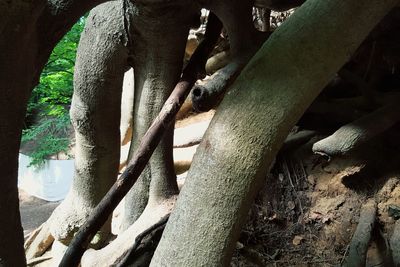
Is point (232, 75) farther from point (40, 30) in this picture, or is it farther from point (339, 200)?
point (339, 200)

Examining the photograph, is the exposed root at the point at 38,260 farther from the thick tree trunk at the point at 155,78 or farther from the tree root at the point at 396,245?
the tree root at the point at 396,245

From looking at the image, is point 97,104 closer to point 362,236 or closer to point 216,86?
point 216,86

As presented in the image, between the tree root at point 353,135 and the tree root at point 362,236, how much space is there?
20cm

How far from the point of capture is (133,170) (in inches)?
37.7

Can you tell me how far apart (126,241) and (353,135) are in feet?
1.92

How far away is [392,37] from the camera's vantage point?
1218 millimetres

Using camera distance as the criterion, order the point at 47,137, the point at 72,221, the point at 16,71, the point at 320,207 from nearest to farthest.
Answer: the point at 16,71 < the point at 320,207 < the point at 72,221 < the point at 47,137

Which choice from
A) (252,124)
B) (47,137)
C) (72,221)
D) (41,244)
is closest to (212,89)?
(252,124)

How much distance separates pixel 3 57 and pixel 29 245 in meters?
1.42

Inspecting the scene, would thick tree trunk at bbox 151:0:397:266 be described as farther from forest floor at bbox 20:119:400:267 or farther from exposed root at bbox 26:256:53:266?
exposed root at bbox 26:256:53:266

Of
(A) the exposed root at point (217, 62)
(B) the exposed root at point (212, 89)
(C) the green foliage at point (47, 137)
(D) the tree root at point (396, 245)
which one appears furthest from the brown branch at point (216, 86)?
(C) the green foliage at point (47, 137)

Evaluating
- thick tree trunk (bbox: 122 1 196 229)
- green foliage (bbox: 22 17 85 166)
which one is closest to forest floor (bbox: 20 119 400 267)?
thick tree trunk (bbox: 122 1 196 229)

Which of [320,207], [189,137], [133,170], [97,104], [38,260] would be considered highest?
[97,104]

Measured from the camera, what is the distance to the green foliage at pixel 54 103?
3.31 meters
